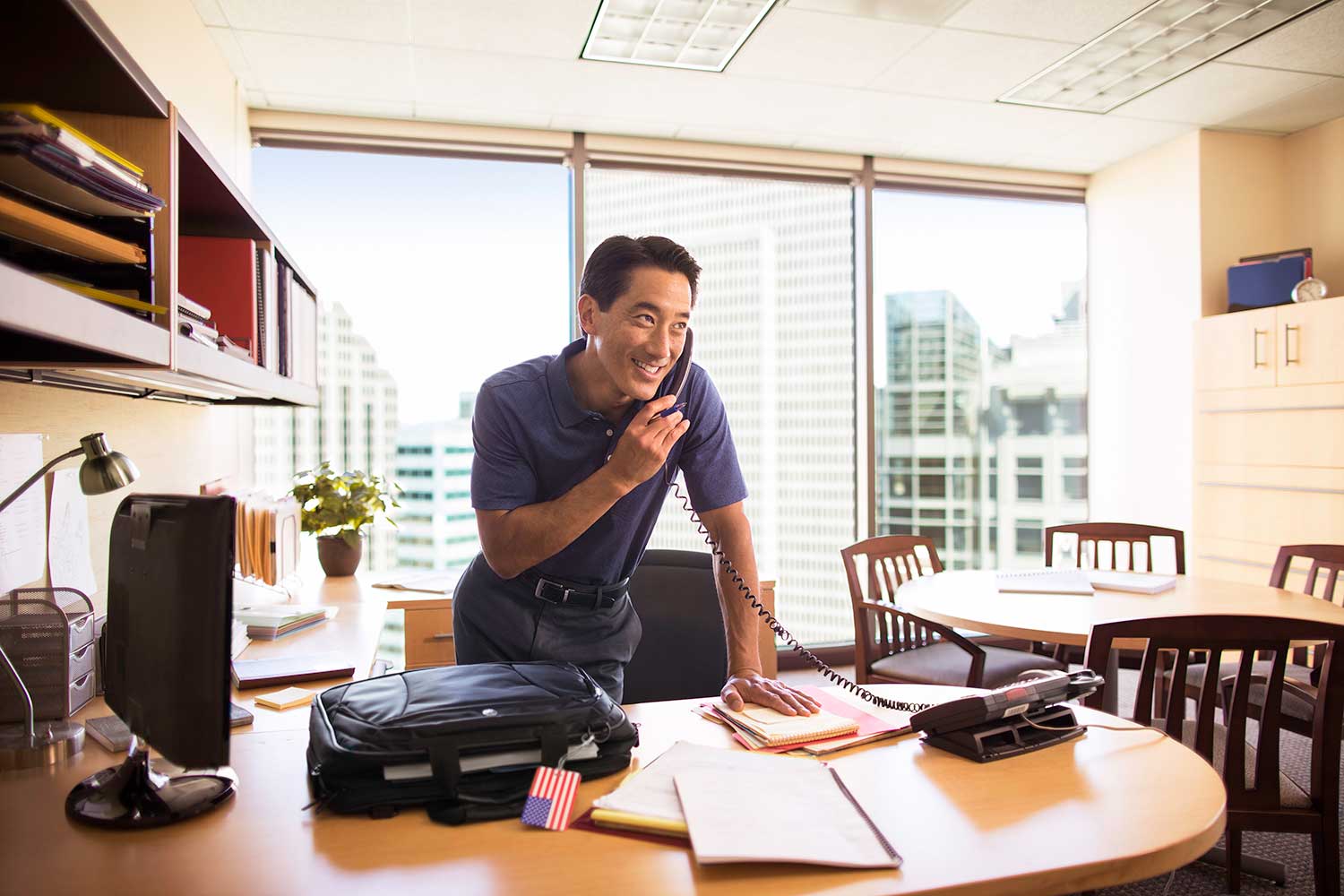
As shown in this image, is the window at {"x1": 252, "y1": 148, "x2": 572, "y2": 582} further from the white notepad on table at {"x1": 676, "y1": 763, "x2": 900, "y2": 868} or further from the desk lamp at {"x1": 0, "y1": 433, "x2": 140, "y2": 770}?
the white notepad on table at {"x1": 676, "y1": 763, "x2": 900, "y2": 868}

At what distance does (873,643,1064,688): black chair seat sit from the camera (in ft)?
9.48

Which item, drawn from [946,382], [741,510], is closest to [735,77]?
[946,382]

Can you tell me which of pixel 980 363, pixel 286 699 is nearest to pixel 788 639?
pixel 286 699

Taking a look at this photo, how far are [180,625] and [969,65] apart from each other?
3676 mm

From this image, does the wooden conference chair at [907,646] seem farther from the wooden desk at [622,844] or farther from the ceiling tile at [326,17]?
the ceiling tile at [326,17]

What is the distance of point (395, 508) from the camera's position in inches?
137

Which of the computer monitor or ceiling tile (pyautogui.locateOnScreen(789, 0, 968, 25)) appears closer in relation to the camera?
the computer monitor

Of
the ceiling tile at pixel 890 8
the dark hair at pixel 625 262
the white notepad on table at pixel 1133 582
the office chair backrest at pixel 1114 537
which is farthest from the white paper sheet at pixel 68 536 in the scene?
the office chair backrest at pixel 1114 537

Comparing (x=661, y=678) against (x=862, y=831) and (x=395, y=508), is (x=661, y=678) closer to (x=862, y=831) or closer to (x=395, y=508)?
(x=862, y=831)

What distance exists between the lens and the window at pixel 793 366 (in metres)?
4.79

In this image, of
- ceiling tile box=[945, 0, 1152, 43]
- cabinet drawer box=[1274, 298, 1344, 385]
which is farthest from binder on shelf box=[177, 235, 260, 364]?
cabinet drawer box=[1274, 298, 1344, 385]

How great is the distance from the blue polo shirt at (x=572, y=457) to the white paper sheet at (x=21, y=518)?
843 mm

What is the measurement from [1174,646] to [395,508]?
108 inches

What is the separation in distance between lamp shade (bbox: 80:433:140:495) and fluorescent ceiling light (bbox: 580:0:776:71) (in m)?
2.49
